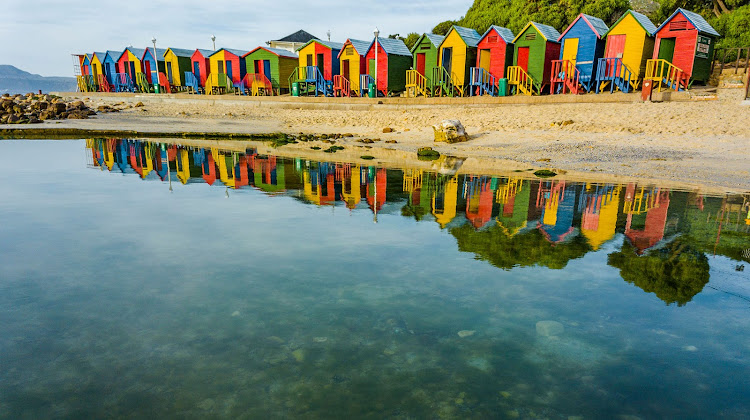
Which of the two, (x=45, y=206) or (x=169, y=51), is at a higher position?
(x=169, y=51)

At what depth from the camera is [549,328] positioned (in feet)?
13.5

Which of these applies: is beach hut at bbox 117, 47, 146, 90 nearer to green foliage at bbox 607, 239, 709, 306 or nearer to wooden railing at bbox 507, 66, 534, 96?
wooden railing at bbox 507, 66, 534, 96

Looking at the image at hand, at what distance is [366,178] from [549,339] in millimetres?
8167

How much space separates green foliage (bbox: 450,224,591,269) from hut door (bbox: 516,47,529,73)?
21.1 m

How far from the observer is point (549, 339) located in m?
3.94

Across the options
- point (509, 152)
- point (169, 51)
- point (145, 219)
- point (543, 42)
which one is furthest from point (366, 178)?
point (169, 51)

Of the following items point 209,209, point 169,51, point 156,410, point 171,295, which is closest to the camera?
point 156,410

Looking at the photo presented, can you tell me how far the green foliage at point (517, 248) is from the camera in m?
5.81

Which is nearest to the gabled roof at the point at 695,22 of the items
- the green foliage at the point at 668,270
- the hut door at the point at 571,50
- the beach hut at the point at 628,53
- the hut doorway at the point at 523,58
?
the beach hut at the point at 628,53

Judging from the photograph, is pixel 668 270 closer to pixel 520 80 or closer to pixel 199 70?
pixel 520 80

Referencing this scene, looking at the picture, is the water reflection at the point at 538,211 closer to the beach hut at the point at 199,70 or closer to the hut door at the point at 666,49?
the hut door at the point at 666,49

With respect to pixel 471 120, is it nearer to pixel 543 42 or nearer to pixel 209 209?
pixel 543 42

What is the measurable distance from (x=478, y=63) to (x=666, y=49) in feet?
30.8

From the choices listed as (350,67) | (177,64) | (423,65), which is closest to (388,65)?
(423,65)
